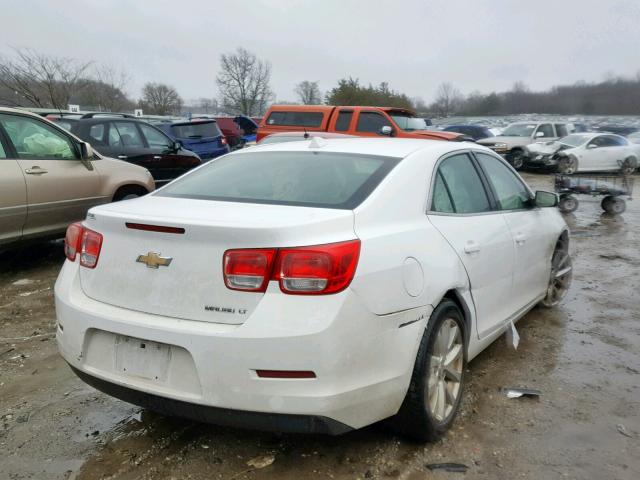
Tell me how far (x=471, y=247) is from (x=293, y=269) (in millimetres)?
1285

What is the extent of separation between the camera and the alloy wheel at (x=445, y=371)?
8.95 ft

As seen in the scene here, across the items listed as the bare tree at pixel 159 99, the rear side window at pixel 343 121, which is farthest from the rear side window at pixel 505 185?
the bare tree at pixel 159 99

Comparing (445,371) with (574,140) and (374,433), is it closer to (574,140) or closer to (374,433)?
(374,433)

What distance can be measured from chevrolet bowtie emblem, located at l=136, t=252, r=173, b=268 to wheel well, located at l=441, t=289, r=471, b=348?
4.45 ft

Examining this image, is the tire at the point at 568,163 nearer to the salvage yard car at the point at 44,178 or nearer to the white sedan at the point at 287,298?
the salvage yard car at the point at 44,178

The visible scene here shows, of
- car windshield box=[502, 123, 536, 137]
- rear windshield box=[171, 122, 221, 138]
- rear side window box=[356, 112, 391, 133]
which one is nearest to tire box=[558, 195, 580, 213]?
rear side window box=[356, 112, 391, 133]

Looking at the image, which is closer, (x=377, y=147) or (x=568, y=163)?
(x=377, y=147)

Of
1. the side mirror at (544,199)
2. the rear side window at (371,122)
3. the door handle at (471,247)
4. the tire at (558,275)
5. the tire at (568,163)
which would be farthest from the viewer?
the tire at (568,163)

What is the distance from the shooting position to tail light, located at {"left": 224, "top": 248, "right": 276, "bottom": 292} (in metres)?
2.23

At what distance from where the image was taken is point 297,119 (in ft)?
43.8

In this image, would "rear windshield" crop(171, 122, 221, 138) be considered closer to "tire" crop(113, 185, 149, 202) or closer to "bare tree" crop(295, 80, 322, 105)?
"tire" crop(113, 185, 149, 202)

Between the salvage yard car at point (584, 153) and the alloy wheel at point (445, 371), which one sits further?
the salvage yard car at point (584, 153)

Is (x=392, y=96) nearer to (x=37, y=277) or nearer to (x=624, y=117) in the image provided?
(x=624, y=117)

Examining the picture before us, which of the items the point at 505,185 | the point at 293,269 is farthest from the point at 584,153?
the point at 293,269
